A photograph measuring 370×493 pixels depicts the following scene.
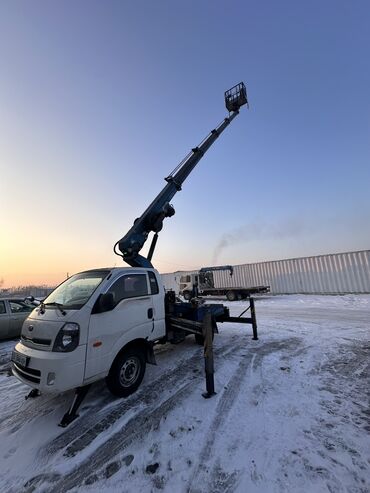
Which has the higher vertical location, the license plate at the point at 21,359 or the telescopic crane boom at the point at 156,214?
the telescopic crane boom at the point at 156,214

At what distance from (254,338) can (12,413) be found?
5719 mm

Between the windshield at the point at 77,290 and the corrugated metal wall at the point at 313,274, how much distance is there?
63.7 feet

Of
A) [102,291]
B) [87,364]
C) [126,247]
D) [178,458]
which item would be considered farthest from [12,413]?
[126,247]

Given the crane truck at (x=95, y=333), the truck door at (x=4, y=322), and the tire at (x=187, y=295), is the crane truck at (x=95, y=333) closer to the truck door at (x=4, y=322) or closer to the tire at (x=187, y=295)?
the truck door at (x=4, y=322)

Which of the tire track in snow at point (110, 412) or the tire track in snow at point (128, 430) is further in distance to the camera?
the tire track in snow at point (110, 412)

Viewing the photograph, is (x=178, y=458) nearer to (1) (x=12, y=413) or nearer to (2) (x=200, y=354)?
(1) (x=12, y=413)

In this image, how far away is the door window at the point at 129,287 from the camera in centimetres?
418

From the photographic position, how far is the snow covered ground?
7.75 ft

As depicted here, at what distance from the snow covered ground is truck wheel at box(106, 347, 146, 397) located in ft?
0.53

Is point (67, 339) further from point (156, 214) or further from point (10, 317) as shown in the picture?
point (10, 317)

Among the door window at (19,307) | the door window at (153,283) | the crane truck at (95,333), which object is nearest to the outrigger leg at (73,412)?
the crane truck at (95,333)

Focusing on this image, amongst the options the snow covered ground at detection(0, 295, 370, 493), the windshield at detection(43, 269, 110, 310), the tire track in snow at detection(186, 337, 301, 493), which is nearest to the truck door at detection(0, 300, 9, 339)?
the snow covered ground at detection(0, 295, 370, 493)

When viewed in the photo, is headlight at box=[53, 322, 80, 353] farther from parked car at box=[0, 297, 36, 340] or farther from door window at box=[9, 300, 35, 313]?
door window at box=[9, 300, 35, 313]

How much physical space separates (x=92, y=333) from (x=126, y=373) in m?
1.08
